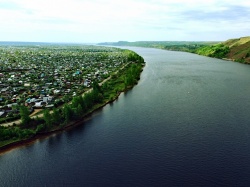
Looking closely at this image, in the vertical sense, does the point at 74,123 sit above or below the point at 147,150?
above

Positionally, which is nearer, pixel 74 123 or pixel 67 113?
pixel 67 113

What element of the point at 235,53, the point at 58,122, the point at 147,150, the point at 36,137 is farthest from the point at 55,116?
the point at 235,53

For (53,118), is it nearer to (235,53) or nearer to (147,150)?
(147,150)

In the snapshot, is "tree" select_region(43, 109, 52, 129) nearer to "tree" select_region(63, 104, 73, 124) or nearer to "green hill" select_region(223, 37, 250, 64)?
"tree" select_region(63, 104, 73, 124)

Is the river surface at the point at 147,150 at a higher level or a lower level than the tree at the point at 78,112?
lower

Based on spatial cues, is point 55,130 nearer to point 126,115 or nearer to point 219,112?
point 126,115

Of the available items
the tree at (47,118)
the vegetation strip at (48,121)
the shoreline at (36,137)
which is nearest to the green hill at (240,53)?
the vegetation strip at (48,121)

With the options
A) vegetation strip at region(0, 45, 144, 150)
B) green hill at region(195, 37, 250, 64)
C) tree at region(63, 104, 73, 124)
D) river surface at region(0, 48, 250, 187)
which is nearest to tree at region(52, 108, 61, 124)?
vegetation strip at region(0, 45, 144, 150)

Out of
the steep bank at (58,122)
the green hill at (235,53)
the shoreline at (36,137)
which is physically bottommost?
the shoreline at (36,137)

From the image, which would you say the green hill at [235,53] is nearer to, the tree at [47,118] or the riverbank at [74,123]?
the riverbank at [74,123]
